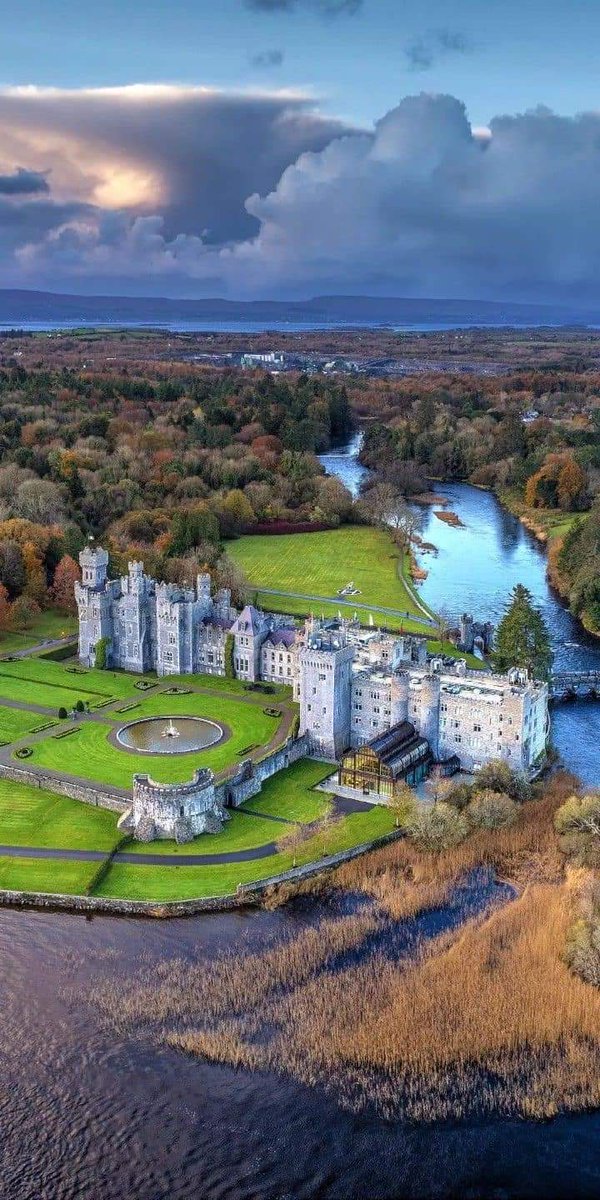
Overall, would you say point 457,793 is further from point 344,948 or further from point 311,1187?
point 311,1187

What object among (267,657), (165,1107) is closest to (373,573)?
(267,657)

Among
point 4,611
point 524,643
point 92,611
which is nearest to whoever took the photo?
point 524,643

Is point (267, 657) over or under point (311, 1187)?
over

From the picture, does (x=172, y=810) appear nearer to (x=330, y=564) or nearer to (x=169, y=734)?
(x=169, y=734)

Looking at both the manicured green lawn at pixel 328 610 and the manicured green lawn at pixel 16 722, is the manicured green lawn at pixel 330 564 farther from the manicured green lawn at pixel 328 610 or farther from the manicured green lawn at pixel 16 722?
the manicured green lawn at pixel 16 722

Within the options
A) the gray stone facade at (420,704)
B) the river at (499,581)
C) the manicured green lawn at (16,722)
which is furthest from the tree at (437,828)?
the manicured green lawn at (16,722)

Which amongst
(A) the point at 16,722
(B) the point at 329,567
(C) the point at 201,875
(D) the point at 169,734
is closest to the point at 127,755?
(D) the point at 169,734
